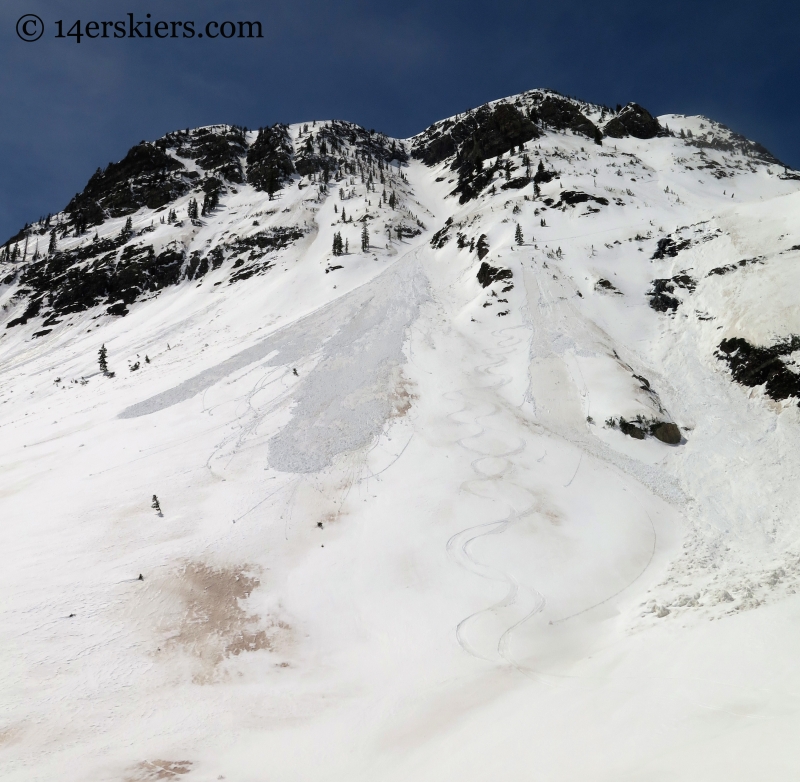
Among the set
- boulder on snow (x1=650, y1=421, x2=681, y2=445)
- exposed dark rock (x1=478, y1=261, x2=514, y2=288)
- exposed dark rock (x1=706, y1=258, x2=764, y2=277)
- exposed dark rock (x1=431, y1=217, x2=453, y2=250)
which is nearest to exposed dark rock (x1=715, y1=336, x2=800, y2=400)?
boulder on snow (x1=650, y1=421, x2=681, y2=445)

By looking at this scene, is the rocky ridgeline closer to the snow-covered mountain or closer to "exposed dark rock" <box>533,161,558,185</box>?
the snow-covered mountain

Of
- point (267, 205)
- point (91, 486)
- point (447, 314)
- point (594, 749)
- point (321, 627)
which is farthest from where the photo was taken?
point (267, 205)

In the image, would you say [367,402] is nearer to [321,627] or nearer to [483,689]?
[321,627]

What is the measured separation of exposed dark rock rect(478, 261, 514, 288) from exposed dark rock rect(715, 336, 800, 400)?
18.2 meters

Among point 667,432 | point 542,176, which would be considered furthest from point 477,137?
point 667,432

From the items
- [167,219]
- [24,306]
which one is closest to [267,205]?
[167,219]

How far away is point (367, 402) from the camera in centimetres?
2433

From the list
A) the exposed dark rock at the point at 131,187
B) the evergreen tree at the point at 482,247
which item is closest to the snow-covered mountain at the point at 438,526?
the evergreen tree at the point at 482,247

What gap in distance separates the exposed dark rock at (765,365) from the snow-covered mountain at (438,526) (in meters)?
0.16

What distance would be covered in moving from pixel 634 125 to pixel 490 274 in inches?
2957

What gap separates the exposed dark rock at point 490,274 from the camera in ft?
129

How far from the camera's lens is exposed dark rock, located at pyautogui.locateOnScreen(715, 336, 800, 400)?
22141mm

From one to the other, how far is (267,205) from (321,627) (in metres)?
88.6

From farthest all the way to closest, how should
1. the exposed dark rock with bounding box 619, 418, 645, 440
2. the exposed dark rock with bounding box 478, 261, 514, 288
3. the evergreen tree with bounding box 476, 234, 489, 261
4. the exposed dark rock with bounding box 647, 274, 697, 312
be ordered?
the evergreen tree with bounding box 476, 234, 489, 261 < the exposed dark rock with bounding box 478, 261, 514, 288 < the exposed dark rock with bounding box 647, 274, 697, 312 < the exposed dark rock with bounding box 619, 418, 645, 440
